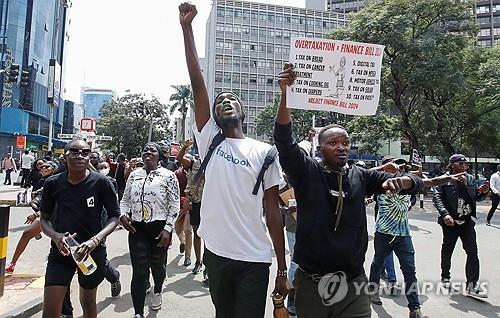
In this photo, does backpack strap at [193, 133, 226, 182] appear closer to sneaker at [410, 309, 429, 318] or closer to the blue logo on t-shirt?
the blue logo on t-shirt

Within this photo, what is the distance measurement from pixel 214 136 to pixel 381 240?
302cm

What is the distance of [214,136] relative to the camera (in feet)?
9.34

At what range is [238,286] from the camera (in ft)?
8.46

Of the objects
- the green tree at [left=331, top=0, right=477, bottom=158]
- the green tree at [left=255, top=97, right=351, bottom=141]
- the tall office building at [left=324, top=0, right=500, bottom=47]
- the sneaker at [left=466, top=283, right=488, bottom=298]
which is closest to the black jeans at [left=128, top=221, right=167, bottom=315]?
the sneaker at [left=466, top=283, right=488, bottom=298]

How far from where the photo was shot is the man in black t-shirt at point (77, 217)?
3301 millimetres

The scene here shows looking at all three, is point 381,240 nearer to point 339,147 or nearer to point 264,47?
point 339,147

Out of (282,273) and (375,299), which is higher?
(282,273)

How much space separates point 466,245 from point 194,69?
177 inches

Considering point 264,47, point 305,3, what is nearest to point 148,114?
point 264,47

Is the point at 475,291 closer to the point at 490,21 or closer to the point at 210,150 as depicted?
the point at 210,150

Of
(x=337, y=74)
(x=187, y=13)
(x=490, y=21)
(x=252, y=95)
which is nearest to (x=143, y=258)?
(x=187, y=13)

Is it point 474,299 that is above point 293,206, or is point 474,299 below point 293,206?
below

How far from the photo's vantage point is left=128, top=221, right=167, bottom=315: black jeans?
4105 mm

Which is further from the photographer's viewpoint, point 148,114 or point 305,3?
point 305,3
